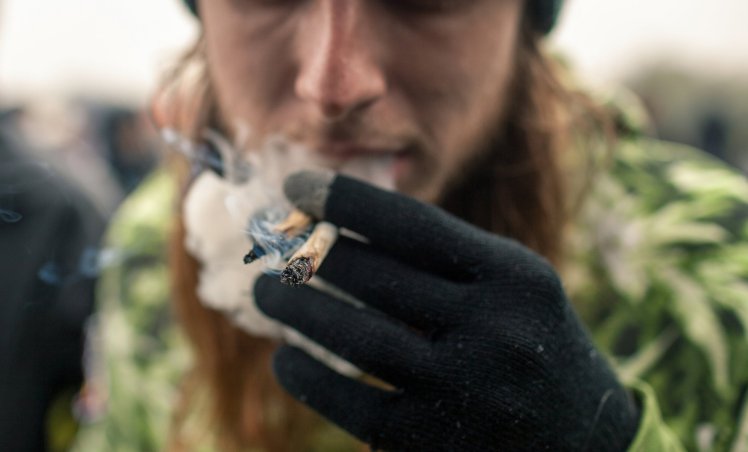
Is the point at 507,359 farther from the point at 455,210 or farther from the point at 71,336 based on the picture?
the point at 71,336

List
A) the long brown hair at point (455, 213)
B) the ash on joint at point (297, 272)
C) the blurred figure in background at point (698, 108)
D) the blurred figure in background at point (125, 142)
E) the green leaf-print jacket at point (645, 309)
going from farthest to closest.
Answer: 1. the blurred figure in background at point (698, 108)
2. the blurred figure in background at point (125, 142)
3. the long brown hair at point (455, 213)
4. the green leaf-print jacket at point (645, 309)
5. the ash on joint at point (297, 272)

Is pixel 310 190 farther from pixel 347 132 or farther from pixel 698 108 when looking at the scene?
pixel 698 108

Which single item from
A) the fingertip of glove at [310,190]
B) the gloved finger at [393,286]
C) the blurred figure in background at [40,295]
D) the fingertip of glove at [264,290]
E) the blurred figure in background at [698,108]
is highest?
the fingertip of glove at [310,190]

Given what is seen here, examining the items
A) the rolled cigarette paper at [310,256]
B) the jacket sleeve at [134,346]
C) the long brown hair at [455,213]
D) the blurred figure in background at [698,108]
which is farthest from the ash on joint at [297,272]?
the blurred figure in background at [698,108]

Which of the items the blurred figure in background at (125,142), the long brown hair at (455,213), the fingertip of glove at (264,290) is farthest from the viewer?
the blurred figure in background at (125,142)

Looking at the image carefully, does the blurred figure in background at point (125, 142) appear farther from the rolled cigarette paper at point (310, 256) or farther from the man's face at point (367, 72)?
the rolled cigarette paper at point (310, 256)

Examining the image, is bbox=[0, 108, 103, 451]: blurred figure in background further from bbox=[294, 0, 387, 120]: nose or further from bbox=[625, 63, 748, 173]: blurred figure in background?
bbox=[625, 63, 748, 173]: blurred figure in background

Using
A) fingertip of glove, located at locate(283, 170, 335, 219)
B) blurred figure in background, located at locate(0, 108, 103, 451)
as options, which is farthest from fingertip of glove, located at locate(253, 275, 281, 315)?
blurred figure in background, located at locate(0, 108, 103, 451)

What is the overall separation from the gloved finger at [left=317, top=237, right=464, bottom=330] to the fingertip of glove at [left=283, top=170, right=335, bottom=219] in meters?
0.06

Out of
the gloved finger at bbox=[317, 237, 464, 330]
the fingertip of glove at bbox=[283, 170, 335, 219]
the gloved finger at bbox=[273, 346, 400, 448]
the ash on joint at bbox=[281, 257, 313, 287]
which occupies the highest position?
the ash on joint at bbox=[281, 257, 313, 287]

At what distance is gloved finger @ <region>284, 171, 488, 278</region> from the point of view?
31.0 inches

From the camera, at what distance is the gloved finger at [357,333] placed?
0.76m

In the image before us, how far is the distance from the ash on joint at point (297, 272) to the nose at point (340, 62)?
1.11 ft

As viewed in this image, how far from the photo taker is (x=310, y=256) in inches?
26.5
